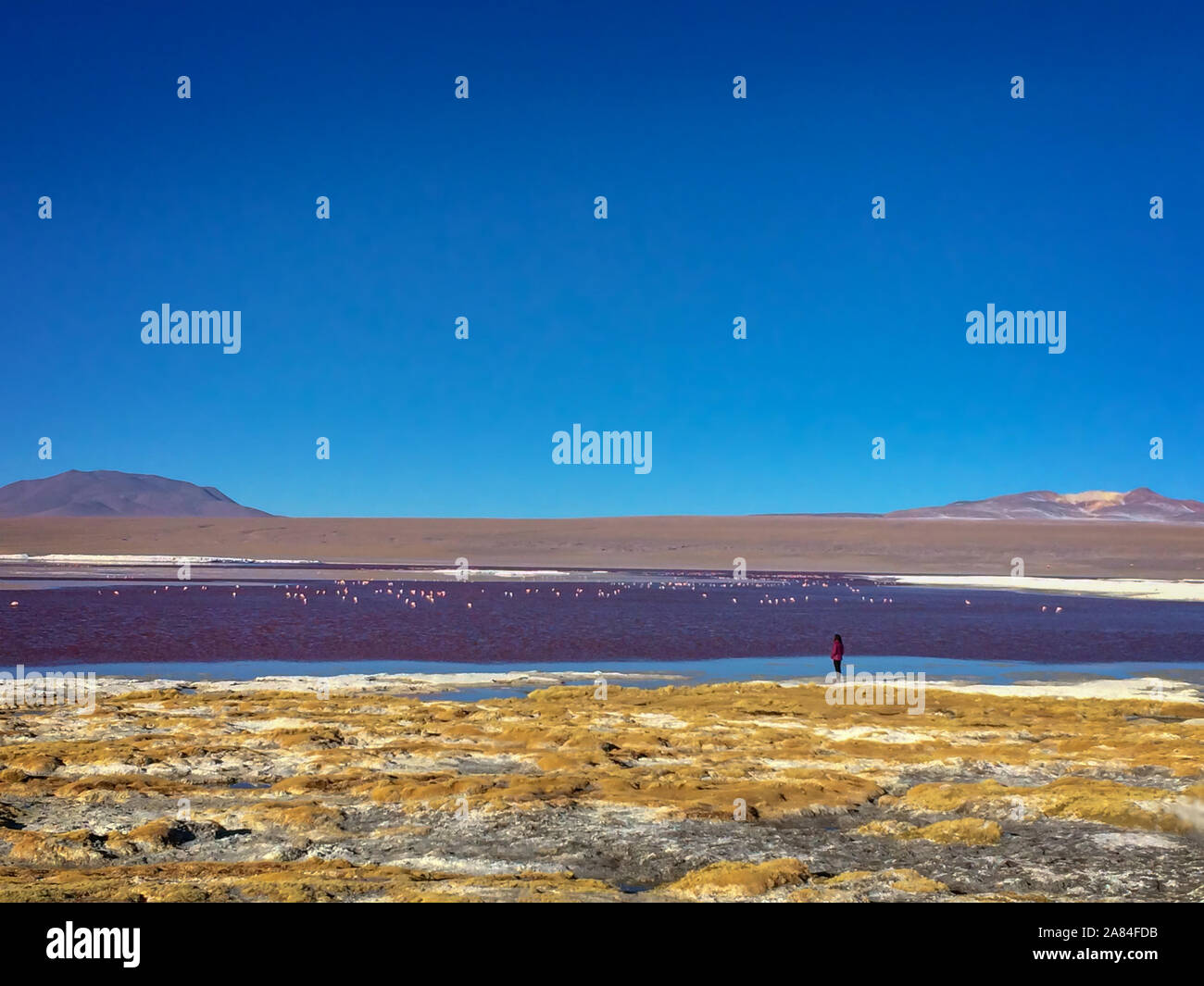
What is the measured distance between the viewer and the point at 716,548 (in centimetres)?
11062

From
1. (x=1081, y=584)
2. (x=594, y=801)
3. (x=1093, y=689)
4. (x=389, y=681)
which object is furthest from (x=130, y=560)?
(x=594, y=801)

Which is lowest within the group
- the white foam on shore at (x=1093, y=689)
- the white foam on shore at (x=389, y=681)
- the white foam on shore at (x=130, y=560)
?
the white foam on shore at (x=1093, y=689)

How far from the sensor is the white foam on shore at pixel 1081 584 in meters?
55.6

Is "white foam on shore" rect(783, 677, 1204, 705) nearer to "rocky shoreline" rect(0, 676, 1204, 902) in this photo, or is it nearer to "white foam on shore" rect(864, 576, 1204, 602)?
"rocky shoreline" rect(0, 676, 1204, 902)

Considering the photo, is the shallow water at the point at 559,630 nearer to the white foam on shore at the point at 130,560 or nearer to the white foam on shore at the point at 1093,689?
the white foam on shore at the point at 1093,689

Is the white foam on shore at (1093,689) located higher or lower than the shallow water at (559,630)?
lower

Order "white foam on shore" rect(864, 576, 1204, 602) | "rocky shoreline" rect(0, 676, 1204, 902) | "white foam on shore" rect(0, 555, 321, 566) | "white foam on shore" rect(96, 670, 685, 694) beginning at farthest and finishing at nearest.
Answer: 1. "white foam on shore" rect(0, 555, 321, 566)
2. "white foam on shore" rect(864, 576, 1204, 602)
3. "white foam on shore" rect(96, 670, 685, 694)
4. "rocky shoreline" rect(0, 676, 1204, 902)

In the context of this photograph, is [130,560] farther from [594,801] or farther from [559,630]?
[594,801]

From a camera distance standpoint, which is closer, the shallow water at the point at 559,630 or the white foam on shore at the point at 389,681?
the white foam on shore at the point at 389,681

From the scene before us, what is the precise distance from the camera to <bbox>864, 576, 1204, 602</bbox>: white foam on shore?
5562cm

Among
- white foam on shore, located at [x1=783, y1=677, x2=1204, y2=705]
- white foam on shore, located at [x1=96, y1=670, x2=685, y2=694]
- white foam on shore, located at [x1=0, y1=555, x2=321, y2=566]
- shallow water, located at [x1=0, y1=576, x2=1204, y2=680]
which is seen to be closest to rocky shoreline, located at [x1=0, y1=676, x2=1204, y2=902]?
white foam on shore, located at [x1=783, y1=677, x2=1204, y2=705]

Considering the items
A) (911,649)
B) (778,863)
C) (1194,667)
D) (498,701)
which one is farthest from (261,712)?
(1194,667)

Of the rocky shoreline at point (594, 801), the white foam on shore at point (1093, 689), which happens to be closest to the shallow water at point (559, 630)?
the white foam on shore at point (1093, 689)
